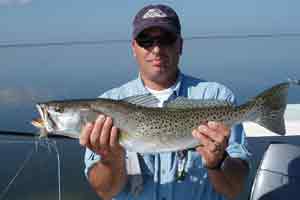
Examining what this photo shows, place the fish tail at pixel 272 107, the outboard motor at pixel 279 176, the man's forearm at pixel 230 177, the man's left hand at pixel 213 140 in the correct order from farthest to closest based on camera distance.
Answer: the outboard motor at pixel 279 176 < the fish tail at pixel 272 107 < the man's forearm at pixel 230 177 < the man's left hand at pixel 213 140

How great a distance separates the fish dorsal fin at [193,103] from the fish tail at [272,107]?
31 cm

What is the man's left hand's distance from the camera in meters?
3.64

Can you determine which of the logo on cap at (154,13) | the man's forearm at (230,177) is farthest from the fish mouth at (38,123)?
the man's forearm at (230,177)

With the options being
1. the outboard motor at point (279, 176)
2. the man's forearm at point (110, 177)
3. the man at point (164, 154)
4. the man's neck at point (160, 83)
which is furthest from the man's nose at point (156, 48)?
the outboard motor at point (279, 176)

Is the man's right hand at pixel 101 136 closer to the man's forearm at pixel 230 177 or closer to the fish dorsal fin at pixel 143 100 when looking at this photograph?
the fish dorsal fin at pixel 143 100

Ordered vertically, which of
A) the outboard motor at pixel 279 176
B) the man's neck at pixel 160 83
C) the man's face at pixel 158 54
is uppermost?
the man's face at pixel 158 54

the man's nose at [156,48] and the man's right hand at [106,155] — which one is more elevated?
the man's nose at [156,48]

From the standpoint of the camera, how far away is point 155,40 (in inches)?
151

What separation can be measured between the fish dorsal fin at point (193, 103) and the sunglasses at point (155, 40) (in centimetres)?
42

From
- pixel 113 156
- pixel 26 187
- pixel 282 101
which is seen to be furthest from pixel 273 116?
pixel 26 187

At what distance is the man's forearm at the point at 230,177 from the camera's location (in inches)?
147

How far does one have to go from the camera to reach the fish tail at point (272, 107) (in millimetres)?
4027

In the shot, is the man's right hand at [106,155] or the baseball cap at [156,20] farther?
the baseball cap at [156,20]

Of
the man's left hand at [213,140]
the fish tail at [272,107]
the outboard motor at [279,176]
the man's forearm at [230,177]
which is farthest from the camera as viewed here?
the outboard motor at [279,176]
